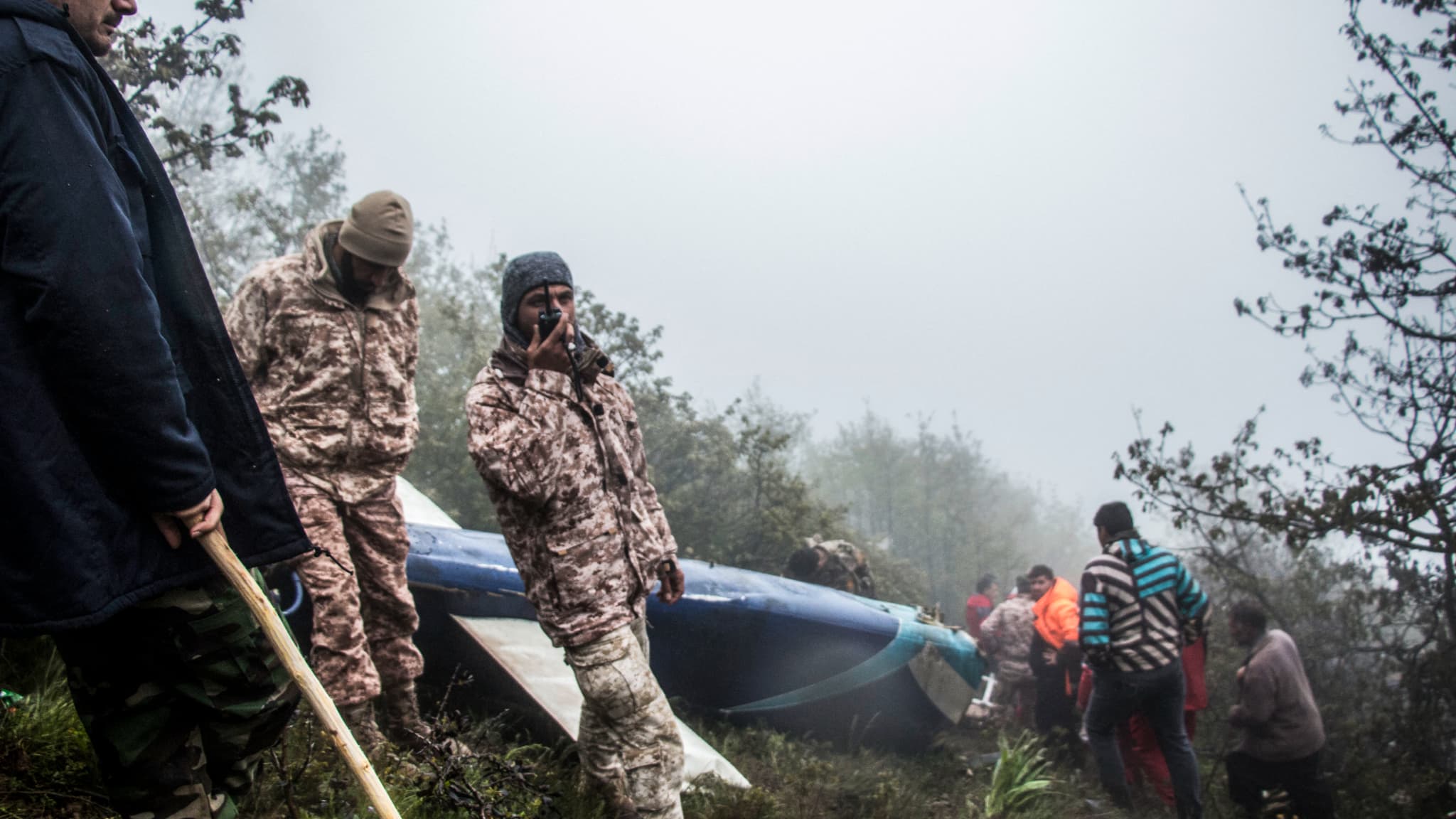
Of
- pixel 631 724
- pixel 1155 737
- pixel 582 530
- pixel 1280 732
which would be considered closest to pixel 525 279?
pixel 582 530

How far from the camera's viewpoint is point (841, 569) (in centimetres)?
1047

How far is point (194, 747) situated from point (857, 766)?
5.08 metres

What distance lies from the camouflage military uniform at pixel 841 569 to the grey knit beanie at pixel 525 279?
7.06 m

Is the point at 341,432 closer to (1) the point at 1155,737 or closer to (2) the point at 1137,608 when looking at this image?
(2) the point at 1137,608

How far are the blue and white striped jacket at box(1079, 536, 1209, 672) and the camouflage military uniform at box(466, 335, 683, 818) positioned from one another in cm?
369

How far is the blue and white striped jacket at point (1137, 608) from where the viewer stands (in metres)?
5.68

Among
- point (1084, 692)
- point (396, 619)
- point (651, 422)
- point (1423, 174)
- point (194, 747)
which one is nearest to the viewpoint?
point (194, 747)

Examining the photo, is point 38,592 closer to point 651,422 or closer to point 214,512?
point 214,512

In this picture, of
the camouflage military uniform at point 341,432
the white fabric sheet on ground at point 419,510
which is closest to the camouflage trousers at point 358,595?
the camouflage military uniform at point 341,432

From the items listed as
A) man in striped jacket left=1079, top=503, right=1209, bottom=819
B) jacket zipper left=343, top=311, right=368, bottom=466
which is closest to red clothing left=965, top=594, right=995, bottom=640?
man in striped jacket left=1079, top=503, right=1209, bottom=819

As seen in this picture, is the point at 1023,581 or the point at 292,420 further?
the point at 1023,581

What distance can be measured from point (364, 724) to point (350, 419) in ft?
3.76

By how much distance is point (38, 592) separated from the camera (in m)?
1.41

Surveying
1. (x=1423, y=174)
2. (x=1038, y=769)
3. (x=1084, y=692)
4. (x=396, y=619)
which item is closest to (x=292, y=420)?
(x=396, y=619)
